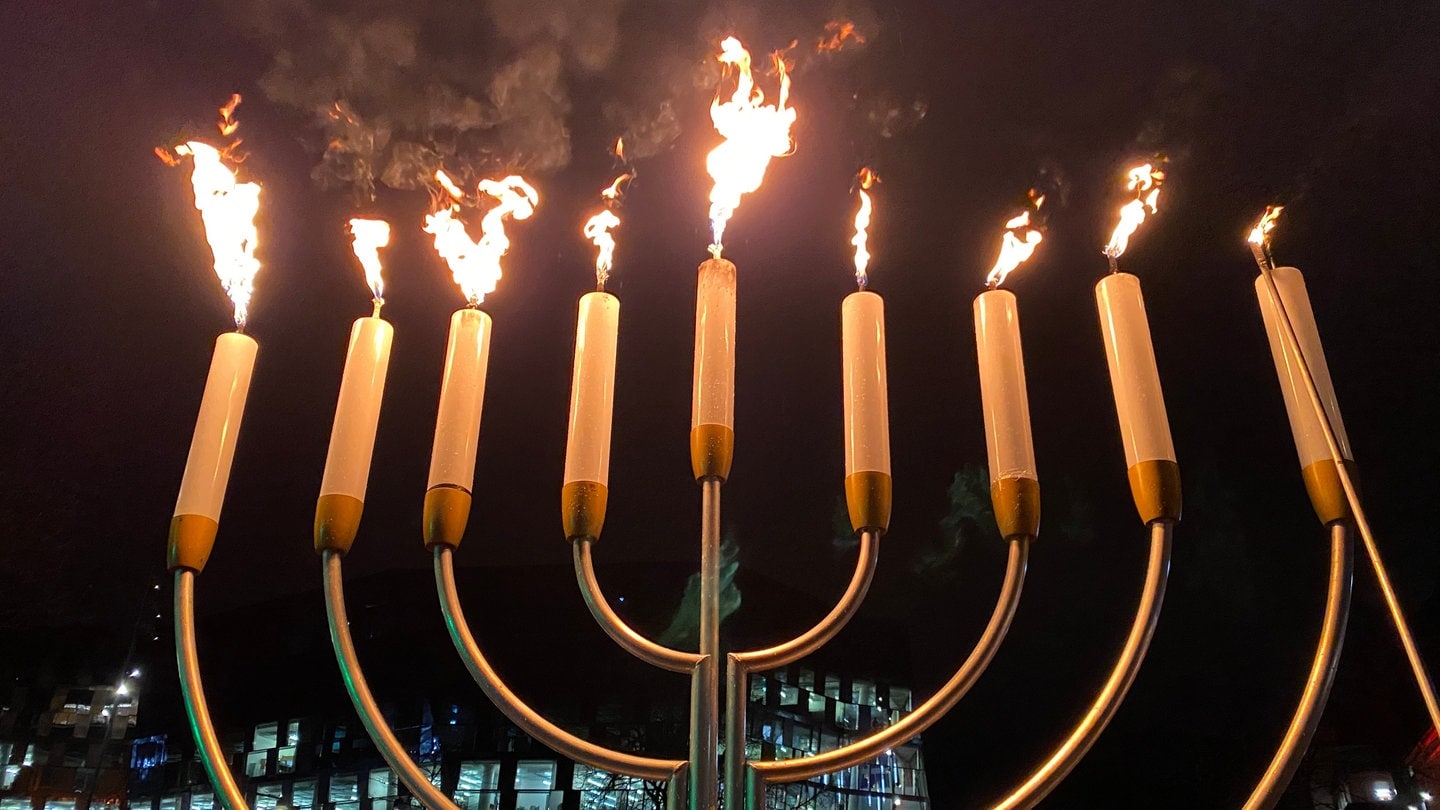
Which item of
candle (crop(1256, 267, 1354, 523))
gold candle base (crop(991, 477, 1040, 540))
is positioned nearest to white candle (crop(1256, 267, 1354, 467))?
candle (crop(1256, 267, 1354, 523))

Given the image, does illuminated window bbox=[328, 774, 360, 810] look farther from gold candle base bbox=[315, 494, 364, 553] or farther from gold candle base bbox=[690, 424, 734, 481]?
gold candle base bbox=[690, 424, 734, 481]

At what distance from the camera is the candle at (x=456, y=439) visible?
0.78 m

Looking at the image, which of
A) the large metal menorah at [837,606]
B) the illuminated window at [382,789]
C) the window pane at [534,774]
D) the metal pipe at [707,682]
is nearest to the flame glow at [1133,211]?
the large metal menorah at [837,606]

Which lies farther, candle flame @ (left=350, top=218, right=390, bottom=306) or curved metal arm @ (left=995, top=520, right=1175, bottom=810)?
candle flame @ (left=350, top=218, right=390, bottom=306)

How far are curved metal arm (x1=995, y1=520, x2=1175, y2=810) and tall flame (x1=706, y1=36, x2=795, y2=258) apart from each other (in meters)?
0.44

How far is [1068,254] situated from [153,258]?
141cm

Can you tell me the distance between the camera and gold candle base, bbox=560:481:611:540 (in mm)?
759

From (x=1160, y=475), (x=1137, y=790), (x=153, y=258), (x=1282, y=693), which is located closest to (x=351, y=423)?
(x=1160, y=475)

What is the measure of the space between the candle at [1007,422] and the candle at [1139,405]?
73 mm

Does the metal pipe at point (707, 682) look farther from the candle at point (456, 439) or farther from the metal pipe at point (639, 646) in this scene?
the candle at point (456, 439)

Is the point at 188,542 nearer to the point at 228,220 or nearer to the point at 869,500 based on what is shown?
the point at 228,220

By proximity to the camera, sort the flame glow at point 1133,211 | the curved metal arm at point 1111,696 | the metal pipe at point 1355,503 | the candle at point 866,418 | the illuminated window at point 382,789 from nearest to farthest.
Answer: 1. the metal pipe at point 1355,503
2. the curved metal arm at point 1111,696
3. the candle at point 866,418
4. the flame glow at point 1133,211
5. the illuminated window at point 382,789

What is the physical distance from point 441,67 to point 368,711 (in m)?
0.91

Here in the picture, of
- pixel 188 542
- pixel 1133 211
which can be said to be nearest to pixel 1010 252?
pixel 1133 211
